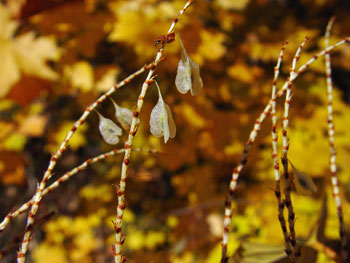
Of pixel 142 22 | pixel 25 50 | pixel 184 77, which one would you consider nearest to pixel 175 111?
pixel 142 22

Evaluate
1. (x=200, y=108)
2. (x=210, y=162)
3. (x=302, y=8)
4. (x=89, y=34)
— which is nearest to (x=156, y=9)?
(x=89, y=34)

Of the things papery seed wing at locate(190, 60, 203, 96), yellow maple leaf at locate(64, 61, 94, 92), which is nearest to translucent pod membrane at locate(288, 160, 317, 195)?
papery seed wing at locate(190, 60, 203, 96)

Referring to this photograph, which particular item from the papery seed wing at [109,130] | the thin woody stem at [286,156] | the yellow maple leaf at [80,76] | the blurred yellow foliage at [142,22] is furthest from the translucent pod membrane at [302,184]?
the yellow maple leaf at [80,76]

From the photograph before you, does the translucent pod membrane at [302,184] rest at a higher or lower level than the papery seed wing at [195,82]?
lower

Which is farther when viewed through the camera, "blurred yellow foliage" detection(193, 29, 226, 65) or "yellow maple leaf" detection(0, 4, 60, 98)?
"blurred yellow foliage" detection(193, 29, 226, 65)

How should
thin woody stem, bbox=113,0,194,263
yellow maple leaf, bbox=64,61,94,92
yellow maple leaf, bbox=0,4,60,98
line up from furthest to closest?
yellow maple leaf, bbox=64,61,94,92 → yellow maple leaf, bbox=0,4,60,98 → thin woody stem, bbox=113,0,194,263

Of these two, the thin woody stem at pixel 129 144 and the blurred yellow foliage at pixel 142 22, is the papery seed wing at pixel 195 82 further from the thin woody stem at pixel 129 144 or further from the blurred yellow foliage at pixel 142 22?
the blurred yellow foliage at pixel 142 22

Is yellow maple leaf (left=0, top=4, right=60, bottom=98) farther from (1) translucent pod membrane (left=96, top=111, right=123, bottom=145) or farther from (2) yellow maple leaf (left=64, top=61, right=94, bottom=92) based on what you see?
(1) translucent pod membrane (left=96, top=111, right=123, bottom=145)

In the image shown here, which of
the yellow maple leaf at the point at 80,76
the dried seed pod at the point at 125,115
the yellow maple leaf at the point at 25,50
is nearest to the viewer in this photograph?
the dried seed pod at the point at 125,115
